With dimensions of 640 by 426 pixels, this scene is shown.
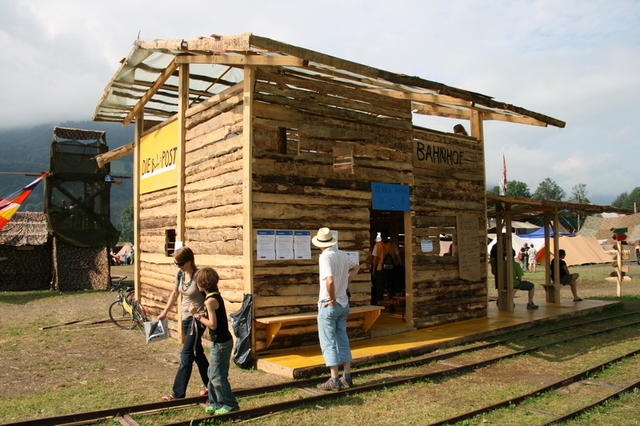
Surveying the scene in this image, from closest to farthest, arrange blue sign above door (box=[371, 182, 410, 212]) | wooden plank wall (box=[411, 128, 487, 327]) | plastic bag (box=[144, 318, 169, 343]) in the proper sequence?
plastic bag (box=[144, 318, 169, 343]) → blue sign above door (box=[371, 182, 410, 212]) → wooden plank wall (box=[411, 128, 487, 327])

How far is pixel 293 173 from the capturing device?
8508mm

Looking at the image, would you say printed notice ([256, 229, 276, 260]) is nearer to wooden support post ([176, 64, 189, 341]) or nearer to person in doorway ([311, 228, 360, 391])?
person in doorway ([311, 228, 360, 391])

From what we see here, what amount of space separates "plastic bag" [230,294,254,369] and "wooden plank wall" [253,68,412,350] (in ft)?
0.69

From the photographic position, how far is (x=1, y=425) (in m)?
4.93

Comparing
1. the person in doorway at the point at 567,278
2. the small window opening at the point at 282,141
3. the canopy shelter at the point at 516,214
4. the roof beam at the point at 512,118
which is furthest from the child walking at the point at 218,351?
the person in doorway at the point at 567,278

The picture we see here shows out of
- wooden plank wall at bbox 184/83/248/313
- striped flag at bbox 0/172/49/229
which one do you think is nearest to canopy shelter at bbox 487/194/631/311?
wooden plank wall at bbox 184/83/248/313

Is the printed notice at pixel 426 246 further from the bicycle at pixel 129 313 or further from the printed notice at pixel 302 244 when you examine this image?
the bicycle at pixel 129 313

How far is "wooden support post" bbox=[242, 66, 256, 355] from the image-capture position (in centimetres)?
791

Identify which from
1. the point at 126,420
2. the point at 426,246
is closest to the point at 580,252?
the point at 426,246

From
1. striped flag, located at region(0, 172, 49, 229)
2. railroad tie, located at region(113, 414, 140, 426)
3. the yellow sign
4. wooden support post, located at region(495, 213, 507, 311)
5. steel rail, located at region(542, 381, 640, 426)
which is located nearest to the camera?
railroad tie, located at region(113, 414, 140, 426)

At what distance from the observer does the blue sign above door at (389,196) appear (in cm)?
960

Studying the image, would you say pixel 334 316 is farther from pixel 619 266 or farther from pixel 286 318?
pixel 619 266

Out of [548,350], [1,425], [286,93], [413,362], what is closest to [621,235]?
[548,350]

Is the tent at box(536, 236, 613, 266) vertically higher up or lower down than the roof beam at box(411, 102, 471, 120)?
lower down
